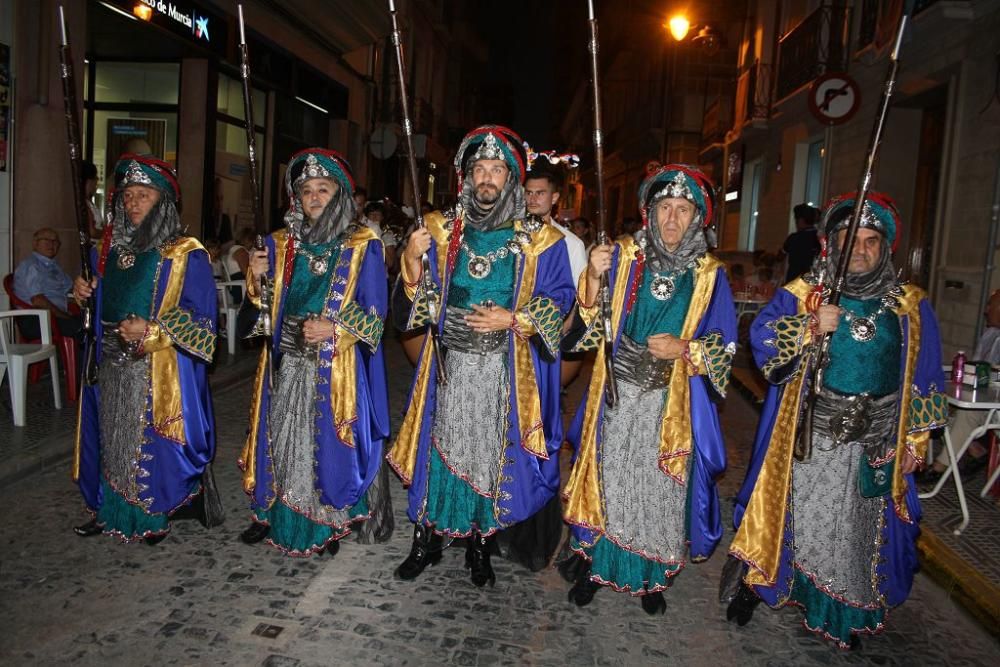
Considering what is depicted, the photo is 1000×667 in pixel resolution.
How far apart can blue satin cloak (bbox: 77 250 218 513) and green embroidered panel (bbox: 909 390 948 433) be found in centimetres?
332

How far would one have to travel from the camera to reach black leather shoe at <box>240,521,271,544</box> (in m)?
4.18

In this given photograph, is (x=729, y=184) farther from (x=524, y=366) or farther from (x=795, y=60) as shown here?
(x=524, y=366)

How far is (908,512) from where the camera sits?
11.3 ft

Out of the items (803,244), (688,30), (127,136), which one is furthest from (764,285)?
(127,136)

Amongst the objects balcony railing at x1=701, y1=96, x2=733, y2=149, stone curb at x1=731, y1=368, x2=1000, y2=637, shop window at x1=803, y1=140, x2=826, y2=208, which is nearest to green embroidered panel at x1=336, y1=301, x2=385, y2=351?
stone curb at x1=731, y1=368, x2=1000, y2=637

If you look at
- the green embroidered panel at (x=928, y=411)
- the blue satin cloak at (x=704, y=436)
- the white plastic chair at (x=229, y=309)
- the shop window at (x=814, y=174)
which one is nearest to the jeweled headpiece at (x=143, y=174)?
the blue satin cloak at (x=704, y=436)

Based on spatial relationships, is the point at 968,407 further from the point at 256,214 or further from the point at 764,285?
the point at 764,285

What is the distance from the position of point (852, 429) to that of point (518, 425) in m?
1.46

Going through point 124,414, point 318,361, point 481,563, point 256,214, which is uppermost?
point 256,214

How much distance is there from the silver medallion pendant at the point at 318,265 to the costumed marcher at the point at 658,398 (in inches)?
49.0

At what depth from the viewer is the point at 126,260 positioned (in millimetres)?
4023

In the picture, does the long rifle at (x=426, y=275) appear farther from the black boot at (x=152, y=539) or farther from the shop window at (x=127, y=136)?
the shop window at (x=127, y=136)

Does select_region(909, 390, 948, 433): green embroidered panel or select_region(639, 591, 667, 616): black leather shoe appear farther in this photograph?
select_region(639, 591, 667, 616): black leather shoe

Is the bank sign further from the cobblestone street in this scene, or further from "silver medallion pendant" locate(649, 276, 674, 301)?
"silver medallion pendant" locate(649, 276, 674, 301)
